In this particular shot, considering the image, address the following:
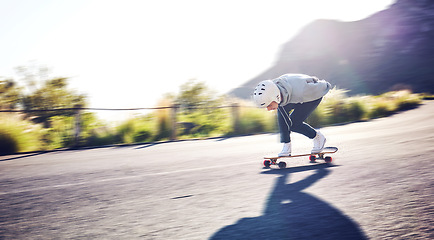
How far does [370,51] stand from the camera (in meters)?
84.1

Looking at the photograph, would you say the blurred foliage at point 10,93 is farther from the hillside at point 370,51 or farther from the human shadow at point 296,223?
the hillside at point 370,51

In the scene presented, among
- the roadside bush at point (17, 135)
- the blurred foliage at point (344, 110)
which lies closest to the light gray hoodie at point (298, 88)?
the roadside bush at point (17, 135)

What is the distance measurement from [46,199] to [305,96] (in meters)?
3.57

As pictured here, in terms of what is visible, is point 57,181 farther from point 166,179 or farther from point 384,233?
point 384,233

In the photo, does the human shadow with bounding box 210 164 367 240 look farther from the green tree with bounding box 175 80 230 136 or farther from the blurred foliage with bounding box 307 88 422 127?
the blurred foliage with bounding box 307 88 422 127

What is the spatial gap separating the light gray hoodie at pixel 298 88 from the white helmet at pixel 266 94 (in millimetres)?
165

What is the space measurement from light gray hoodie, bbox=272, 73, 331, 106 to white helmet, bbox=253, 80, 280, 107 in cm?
16

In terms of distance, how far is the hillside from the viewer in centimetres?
6869

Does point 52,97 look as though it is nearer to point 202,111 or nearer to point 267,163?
A: point 202,111

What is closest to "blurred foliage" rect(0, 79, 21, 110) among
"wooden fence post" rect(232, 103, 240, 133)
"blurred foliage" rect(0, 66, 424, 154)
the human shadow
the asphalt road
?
"blurred foliage" rect(0, 66, 424, 154)

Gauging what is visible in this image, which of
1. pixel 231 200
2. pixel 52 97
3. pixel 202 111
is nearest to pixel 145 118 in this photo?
pixel 202 111

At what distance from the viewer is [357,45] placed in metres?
89.2

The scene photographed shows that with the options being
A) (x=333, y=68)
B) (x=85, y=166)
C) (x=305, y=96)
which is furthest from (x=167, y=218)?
(x=333, y=68)

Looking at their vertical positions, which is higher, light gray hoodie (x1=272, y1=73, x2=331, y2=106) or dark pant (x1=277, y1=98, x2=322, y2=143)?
light gray hoodie (x1=272, y1=73, x2=331, y2=106)
